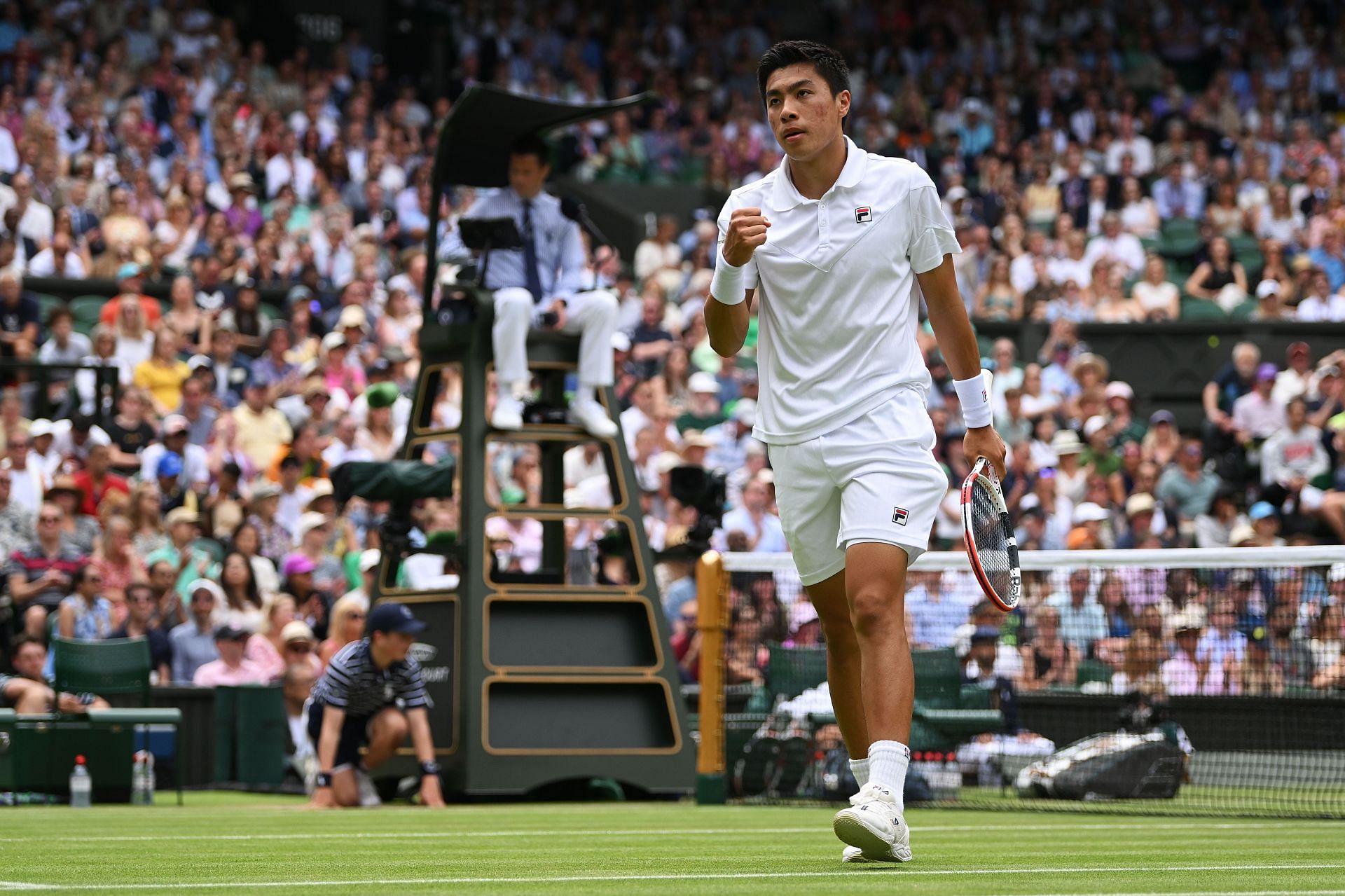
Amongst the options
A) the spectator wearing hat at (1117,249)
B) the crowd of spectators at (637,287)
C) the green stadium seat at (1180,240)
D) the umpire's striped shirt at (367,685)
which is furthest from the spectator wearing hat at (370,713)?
the green stadium seat at (1180,240)

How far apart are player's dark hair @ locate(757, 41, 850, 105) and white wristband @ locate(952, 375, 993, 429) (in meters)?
0.98

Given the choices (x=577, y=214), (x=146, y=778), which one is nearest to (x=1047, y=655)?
(x=577, y=214)

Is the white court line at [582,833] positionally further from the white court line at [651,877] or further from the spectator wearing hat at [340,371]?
the spectator wearing hat at [340,371]

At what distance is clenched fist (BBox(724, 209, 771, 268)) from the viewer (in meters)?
5.90

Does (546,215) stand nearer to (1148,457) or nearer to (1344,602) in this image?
(1344,602)

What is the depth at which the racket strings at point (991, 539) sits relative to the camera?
236 inches

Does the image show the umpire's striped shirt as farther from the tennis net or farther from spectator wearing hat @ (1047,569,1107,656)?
spectator wearing hat @ (1047,569,1107,656)

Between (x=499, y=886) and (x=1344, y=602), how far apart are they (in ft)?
25.2

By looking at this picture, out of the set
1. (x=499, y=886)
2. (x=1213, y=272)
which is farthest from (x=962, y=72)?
(x=499, y=886)

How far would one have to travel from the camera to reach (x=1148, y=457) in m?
19.1

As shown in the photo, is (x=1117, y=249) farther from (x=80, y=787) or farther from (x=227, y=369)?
(x=80, y=787)

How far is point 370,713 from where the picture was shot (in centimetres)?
1156

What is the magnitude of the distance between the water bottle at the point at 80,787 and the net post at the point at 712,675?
3.69 metres

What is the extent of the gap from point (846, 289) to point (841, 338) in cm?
15
